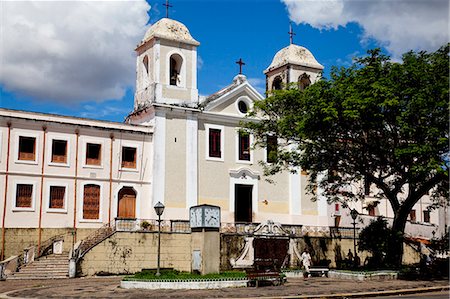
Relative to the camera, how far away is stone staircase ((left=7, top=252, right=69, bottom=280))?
25.4 metres

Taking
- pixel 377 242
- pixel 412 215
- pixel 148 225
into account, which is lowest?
pixel 377 242

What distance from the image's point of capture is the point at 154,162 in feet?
105

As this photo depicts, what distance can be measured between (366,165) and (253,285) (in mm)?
8180

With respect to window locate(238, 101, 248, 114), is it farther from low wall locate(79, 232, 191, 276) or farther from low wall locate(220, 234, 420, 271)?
low wall locate(79, 232, 191, 276)

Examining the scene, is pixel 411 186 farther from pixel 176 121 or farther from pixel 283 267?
pixel 176 121

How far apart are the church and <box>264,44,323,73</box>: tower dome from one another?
0.33ft

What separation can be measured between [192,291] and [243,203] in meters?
16.3

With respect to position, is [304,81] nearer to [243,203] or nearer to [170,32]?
[243,203]

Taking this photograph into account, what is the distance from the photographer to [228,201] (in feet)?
112

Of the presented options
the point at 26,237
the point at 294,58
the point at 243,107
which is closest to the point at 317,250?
the point at 243,107

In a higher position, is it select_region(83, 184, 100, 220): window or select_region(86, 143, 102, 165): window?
select_region(86, 143, 102, 165): window

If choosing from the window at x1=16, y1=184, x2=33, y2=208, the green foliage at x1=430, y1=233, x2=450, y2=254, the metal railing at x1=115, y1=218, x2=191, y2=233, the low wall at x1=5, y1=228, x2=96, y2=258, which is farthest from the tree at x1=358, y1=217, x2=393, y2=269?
the window at x1=16, y1=184, x2=33, y2=208

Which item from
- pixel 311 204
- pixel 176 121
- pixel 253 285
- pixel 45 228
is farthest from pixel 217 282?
→ pixel 311 204

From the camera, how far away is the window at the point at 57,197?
29405 millimetres
